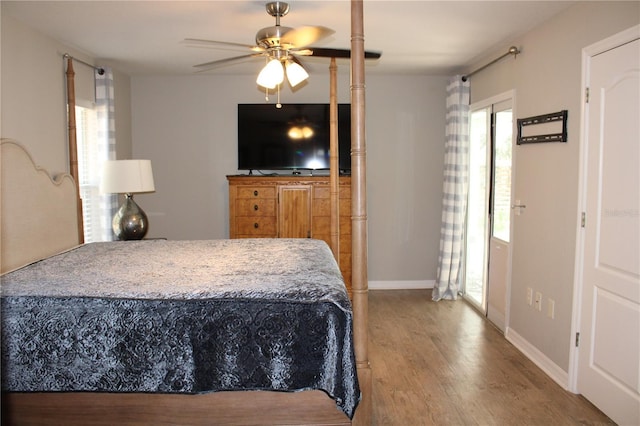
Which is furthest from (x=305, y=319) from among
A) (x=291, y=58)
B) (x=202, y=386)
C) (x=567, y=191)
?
(x=567, y=191)

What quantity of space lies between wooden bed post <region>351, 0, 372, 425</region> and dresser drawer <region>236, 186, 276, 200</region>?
326 centimetres

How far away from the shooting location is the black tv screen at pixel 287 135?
18.9 ft

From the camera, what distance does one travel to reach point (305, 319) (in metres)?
2.18

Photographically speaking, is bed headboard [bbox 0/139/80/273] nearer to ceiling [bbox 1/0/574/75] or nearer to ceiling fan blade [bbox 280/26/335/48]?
ceiling [bbox 1/0/574/75]

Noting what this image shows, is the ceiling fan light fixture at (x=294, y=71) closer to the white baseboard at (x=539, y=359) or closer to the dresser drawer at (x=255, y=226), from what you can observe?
the dresser drawer at (x=255, y=226)

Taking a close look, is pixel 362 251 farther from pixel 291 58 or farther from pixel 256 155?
pixel 256 155

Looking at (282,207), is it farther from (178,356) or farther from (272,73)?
(178,356)

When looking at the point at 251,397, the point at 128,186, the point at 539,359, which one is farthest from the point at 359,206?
the point at 128,186

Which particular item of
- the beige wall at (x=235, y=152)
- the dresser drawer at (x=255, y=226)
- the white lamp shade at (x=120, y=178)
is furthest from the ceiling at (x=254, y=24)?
the dresser drawer at (x=255, y=226)

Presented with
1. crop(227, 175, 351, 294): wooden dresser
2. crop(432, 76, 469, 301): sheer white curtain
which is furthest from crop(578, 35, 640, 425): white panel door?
crop(227, 175, 351, 294): wooden dresser

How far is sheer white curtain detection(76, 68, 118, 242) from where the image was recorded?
4.94 meters

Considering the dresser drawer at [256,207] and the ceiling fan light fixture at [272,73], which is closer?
the ceiling fan light fixture at [272,73]

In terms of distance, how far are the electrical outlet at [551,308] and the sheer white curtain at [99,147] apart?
392cm

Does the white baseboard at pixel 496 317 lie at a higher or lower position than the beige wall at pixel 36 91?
lower
